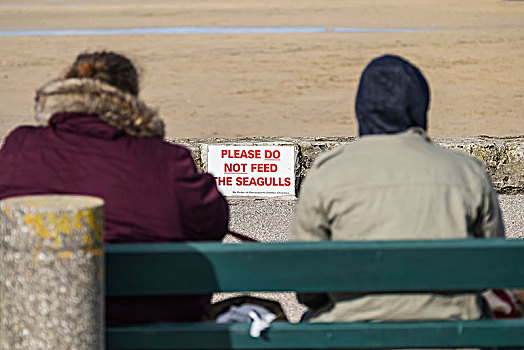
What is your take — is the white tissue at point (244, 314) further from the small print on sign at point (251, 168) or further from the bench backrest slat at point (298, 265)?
the small print on sign at point (251, 168)

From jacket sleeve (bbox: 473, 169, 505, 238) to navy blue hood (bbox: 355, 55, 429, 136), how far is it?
0.83ft

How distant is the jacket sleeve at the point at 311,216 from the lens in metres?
2.45

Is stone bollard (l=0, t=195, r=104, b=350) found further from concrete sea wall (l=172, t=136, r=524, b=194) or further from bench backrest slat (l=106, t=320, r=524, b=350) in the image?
concrete sea wall (l=172, t=136, r=524, b=194)

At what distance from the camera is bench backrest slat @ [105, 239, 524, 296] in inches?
87.7

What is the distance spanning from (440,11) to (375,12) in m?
2.03

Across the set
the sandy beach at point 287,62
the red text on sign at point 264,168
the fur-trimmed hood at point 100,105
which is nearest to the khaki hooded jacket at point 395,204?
the fur-trimmed hood at point 100,105

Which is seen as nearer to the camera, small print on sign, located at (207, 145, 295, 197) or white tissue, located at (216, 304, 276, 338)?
white tissue, located at (216, 304, 276, 338)

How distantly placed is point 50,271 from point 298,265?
59cm

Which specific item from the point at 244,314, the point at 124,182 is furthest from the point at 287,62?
the point at 124,182

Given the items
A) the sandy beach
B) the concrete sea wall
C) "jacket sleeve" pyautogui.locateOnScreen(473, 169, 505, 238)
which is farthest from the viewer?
the sandy beach

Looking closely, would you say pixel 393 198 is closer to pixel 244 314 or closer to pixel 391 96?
pixel 391 96

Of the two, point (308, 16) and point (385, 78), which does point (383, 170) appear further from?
point (308, 16)

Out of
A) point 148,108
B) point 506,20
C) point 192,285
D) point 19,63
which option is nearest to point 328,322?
point 192,285

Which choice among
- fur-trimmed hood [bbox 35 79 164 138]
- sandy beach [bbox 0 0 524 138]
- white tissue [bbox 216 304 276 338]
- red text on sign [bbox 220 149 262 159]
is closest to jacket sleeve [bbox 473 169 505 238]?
white tissue [bbox 216 304 276 338]
